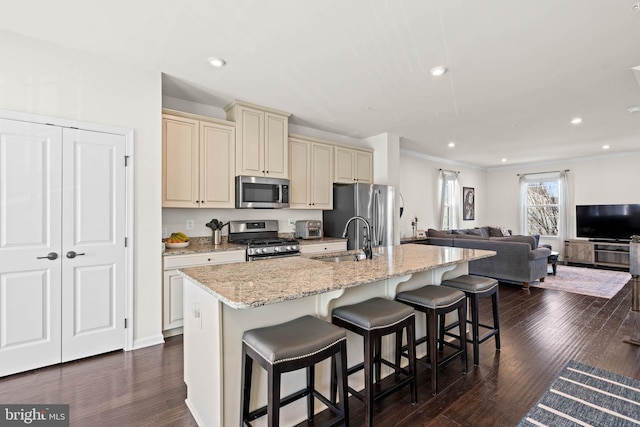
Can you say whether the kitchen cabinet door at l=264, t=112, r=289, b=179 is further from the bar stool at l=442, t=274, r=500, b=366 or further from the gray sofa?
the gray sofa

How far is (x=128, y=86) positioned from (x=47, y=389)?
8.28 feet

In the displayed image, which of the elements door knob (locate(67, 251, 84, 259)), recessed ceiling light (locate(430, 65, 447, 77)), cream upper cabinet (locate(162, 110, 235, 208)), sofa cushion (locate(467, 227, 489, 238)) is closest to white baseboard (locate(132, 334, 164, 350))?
door knob (locate(67, 251, 84, 259))

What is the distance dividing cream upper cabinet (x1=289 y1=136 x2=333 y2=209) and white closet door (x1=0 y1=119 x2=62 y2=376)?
2541 millimetres

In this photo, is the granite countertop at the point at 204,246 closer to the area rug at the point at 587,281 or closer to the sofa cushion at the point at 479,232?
the area rug at the point at 587,281

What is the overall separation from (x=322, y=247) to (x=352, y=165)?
154 centimetres

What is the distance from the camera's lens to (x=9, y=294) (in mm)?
2328

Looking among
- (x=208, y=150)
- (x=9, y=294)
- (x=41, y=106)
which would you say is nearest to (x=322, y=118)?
(x=208, y=150)

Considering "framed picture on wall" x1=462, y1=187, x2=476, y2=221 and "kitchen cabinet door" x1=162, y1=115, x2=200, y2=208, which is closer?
"kitchen cabinet door" x1=162, y1=115, x2=200, y2=208

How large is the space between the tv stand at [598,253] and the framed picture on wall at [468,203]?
7.23 feet

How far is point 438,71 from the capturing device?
2.90 m

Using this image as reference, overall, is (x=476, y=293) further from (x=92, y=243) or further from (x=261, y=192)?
(x=92, y=243)

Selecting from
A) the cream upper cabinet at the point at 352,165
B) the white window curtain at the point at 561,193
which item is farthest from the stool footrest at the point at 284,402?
the white window curtain at the point at 561,193

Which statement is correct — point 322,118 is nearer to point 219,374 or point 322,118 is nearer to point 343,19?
point 343,19

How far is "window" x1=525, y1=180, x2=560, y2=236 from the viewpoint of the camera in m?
7.91
